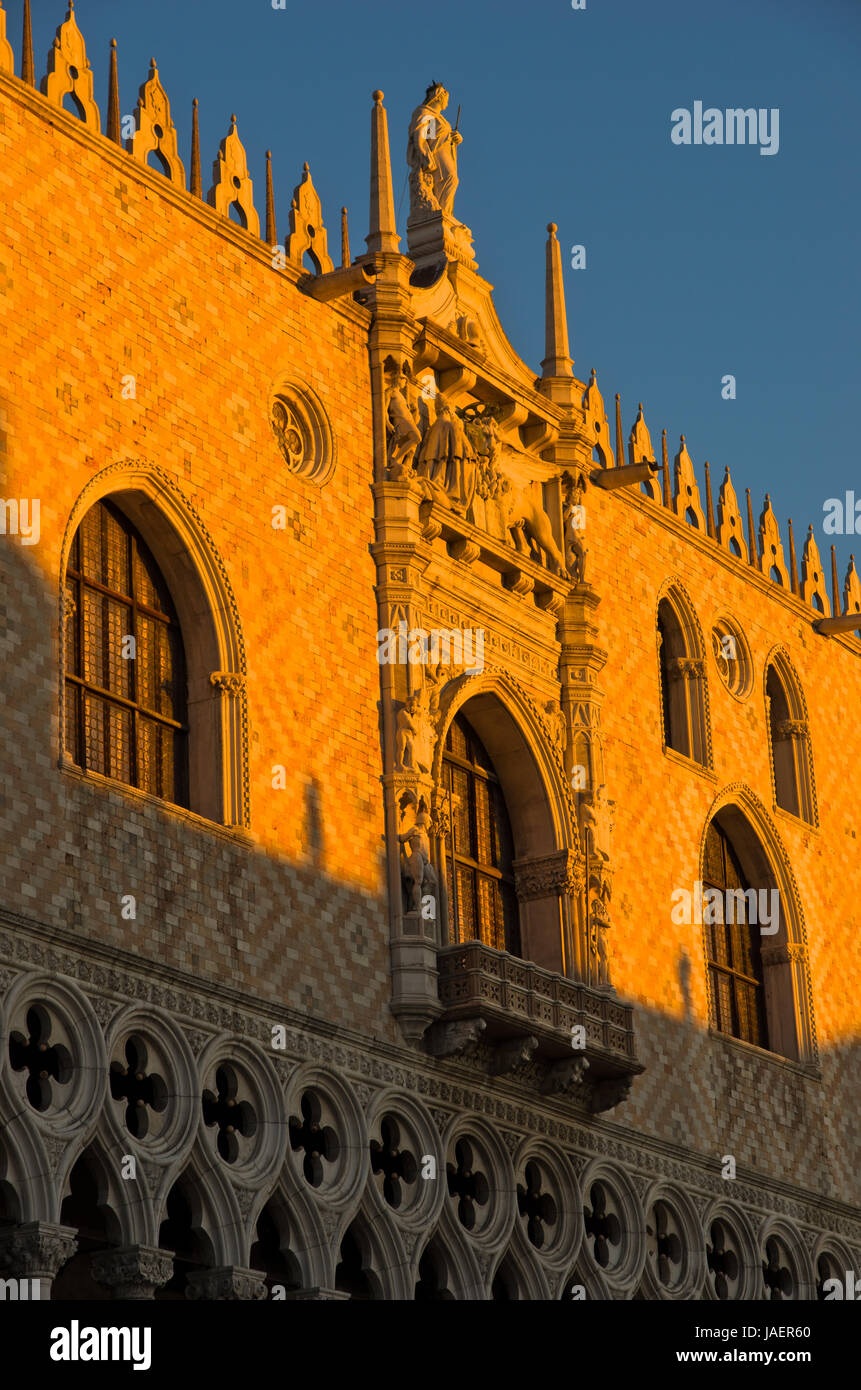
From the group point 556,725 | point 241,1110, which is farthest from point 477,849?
point 241,1110

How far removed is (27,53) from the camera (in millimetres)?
23641

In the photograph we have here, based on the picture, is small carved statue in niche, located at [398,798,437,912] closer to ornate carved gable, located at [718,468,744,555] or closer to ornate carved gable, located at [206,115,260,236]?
ornate carved gable, located at [206,115,260,236]

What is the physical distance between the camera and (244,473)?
984 inches

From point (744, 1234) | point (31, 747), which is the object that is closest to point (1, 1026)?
point (31, 747)

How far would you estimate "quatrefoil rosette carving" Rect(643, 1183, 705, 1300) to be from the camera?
28.1 m

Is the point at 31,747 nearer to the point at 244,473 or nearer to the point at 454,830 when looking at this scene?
the point at 244,473

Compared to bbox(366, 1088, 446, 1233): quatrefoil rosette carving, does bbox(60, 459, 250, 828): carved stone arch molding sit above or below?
above

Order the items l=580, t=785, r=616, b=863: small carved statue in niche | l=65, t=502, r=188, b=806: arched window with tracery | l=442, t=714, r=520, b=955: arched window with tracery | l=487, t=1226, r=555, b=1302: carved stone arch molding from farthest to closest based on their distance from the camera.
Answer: l=580, t=785, r=616, b=863: small carved statue in niche
l=442, t=714, r=520, b=955: arched window with tracery
l=487, t=1226, r=555, b=1302: carved stone arch molding
l=65, t=502, r=188, b=806: arched window with tracery

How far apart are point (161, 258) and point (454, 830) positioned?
6.80 meters

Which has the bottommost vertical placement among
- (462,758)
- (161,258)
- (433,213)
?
(462,758)

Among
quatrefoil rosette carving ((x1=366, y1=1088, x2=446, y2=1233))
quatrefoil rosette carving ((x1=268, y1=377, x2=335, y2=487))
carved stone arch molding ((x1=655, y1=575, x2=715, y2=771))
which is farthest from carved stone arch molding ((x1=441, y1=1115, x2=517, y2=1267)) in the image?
carved stone arch molding ((x1=655, y1=575, x2=715, y2=771))

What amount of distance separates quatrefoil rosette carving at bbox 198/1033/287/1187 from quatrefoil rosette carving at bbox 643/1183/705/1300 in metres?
6.37

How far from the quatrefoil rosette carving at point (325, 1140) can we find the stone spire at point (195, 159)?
8.48 meters

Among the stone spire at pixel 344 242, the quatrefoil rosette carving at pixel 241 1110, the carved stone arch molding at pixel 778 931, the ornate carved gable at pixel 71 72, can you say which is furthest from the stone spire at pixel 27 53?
the carved stone arch molding at pixel 778 931
